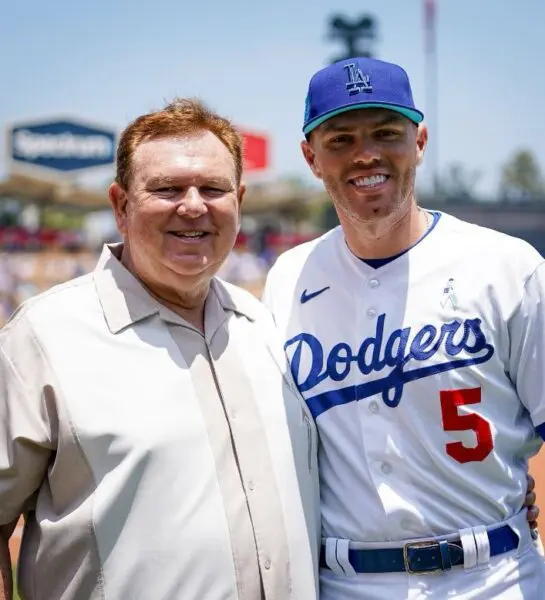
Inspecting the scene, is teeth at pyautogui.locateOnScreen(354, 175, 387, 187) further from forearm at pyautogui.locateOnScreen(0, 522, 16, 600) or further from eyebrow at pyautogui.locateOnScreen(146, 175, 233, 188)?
forearm at pyautogui.locateOnScreen(0, 522, 16, 600)

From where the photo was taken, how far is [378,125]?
2633 millimetres

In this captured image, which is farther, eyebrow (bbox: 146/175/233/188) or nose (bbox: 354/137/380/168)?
nose (bbox: 354/137/380/168)

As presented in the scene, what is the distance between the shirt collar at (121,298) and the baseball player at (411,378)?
21.9 inches

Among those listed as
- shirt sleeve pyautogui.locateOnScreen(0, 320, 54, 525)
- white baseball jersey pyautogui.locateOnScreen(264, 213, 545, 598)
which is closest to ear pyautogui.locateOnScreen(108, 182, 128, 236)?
shirt sleeve pyautogui.locateOnScreen(0, 320, 54, 525)

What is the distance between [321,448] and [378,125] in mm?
1052

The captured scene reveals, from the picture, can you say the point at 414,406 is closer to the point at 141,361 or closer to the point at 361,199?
the point at 361,199

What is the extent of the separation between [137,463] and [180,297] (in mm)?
578

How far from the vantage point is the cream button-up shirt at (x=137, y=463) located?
2.19m

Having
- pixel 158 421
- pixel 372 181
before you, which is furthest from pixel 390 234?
pixel 158 421

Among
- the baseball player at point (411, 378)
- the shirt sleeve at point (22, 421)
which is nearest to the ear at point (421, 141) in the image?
the baseball player at point (411, 378)

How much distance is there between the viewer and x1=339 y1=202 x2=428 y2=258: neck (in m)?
2.71

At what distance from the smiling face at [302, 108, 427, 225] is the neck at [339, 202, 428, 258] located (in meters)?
0.05

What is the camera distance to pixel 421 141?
2834 mm

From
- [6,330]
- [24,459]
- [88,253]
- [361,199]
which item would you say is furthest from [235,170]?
[88,253]
